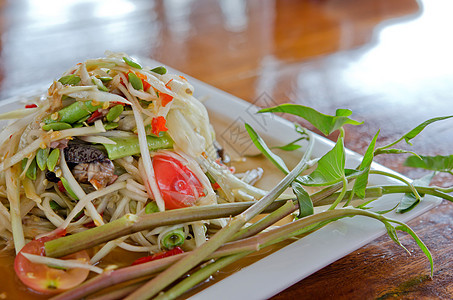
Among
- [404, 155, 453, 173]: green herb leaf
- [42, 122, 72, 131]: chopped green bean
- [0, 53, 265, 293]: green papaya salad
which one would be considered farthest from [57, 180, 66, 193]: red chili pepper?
[404, 155, 453, 173]: green herb leaf

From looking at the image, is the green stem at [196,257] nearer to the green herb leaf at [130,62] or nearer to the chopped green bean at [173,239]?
the chopped green bean at [173,239]

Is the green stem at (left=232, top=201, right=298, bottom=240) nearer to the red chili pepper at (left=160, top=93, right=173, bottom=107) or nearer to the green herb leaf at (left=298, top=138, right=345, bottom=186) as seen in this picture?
the green herb leaf at (left=298, top=138, right=345, bottom=186)

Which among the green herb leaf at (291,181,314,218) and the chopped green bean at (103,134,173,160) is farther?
the chopped green bean at (103,134,173,160)

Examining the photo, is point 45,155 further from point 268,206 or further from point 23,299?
point 268,206

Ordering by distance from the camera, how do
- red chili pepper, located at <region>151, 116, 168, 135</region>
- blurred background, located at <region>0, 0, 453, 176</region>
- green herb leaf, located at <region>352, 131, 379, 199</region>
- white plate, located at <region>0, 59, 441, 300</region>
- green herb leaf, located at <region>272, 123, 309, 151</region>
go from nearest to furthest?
1. white plate, located at <region>0, 59, 441, 300</region>
2. green herb leaf, located at <region>352, 131, 379, 199</region>
3. red chili pepper, located at <region>151, 116, 168, 135</region>
4. green herb leaf, located at <region>272, 123, 309, 151</region>
5. blurred background, located at <region>0, 0, 453, 176</region>

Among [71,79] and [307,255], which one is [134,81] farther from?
[307,255]

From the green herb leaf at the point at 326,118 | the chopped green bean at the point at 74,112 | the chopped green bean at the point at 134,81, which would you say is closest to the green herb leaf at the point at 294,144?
the green herb leaf at the point at 326,118

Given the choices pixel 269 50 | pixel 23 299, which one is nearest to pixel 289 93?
pixel 269 50
